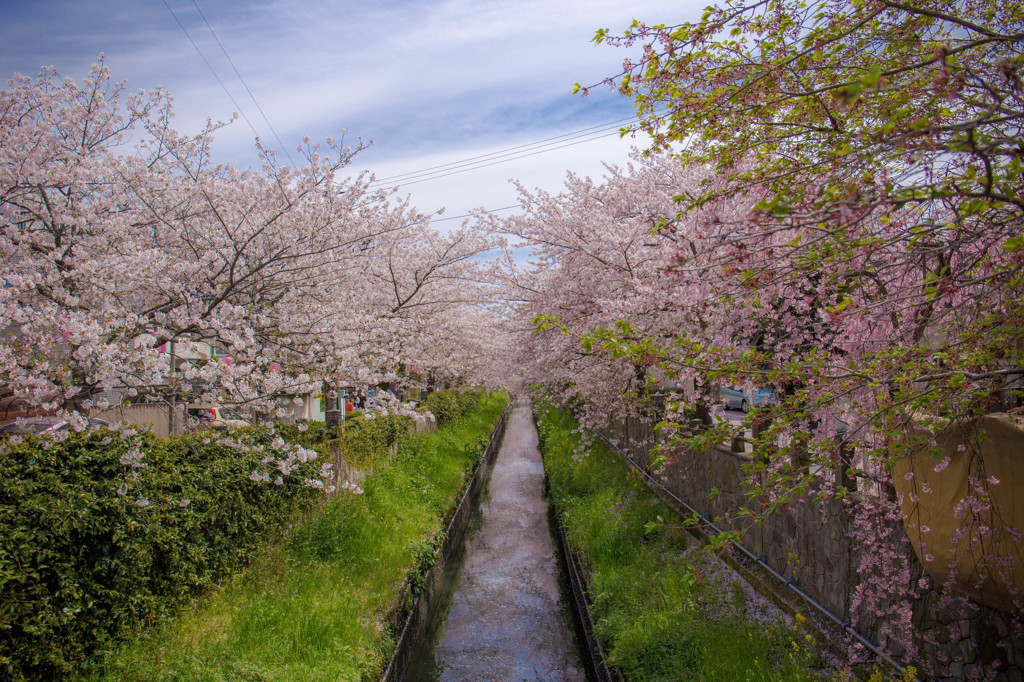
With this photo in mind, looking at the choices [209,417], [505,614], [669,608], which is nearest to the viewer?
[669,608]

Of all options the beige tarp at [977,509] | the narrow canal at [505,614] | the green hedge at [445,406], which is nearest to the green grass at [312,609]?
the narrow canal at [505,614]

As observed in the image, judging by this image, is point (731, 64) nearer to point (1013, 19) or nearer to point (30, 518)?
point (1013, 19)

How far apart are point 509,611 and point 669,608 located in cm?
326

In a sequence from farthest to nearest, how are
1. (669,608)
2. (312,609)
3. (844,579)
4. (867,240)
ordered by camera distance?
(669,608) → (312,609) → (844,579) → (867,240)

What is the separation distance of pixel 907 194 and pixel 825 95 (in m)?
1.83

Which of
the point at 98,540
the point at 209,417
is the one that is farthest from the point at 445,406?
the point at 98,540

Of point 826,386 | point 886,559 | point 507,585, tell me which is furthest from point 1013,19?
point 507,585

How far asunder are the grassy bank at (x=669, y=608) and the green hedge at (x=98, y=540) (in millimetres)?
3732

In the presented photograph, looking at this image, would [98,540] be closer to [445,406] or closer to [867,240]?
[867,240]

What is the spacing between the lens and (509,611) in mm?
9047

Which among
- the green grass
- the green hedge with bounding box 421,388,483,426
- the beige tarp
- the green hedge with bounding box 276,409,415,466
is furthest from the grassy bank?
the green hedge with bounding box 421,388,483,426

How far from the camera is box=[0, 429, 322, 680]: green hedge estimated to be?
353 centimetres

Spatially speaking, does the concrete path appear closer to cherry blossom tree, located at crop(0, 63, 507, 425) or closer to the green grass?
the green grass

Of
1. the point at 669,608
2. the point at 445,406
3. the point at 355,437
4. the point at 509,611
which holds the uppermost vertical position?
the point at 355,437
